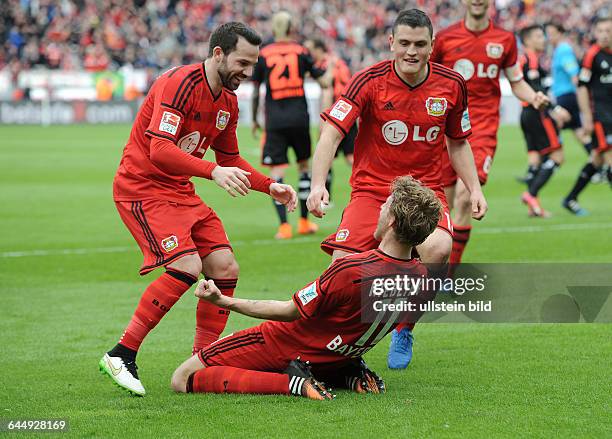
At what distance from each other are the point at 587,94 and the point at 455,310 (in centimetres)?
593

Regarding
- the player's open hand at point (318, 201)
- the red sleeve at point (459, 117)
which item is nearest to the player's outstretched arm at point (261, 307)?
the player's open hand at point (318, 201)

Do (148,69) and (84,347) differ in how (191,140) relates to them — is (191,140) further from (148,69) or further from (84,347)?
(148,69)

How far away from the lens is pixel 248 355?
578 centimetres

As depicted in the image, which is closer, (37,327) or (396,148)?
(396,148)

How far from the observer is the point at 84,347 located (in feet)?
23.6

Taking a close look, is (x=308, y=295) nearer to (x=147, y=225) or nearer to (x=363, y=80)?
(x=147, y=225)

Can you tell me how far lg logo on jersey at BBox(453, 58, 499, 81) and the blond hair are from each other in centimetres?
384

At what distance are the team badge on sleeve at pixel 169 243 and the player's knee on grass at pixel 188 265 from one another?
0.28 feet

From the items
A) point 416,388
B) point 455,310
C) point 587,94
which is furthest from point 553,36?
point 416,388

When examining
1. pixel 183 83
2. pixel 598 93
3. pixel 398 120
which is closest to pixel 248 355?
pixel 183 83

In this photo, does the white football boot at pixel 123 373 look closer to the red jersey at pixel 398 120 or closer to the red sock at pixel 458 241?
the red jersey at pixel 398 120

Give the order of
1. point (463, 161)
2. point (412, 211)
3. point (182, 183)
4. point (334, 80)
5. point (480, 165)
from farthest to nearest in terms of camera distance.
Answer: point (334, 80), point (480, 165), point (463, 161), point (182, 183), point (412, 211)

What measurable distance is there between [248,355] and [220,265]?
86cm

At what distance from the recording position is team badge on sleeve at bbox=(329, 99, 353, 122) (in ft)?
21.6
